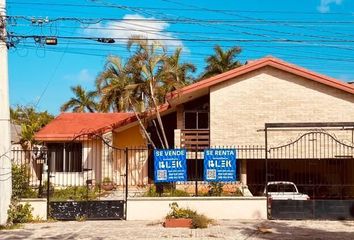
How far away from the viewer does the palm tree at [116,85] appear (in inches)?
982

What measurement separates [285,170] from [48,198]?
11926 mm

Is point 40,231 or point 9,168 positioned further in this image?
point 9,168

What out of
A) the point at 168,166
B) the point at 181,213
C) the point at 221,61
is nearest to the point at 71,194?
the point at 168,166

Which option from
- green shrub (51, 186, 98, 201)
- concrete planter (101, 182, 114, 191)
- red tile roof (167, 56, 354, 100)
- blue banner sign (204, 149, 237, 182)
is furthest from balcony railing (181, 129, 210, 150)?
blue banner sign (204, 149, 237, 182)

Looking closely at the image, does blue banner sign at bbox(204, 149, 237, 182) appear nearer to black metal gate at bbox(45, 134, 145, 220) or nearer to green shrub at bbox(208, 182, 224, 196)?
green shrub at bbox(208, 182, 224, 196)

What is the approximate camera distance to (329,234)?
46.0 feet

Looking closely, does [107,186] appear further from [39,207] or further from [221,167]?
[221,167]

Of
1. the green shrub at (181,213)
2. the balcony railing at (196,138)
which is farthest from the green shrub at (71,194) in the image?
the balcony railing at (196,138)

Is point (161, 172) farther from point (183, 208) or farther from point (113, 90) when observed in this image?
point (113, 90)

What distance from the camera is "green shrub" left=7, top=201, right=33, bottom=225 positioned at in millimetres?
15930

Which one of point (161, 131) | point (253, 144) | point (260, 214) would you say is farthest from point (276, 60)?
point (260, 214)

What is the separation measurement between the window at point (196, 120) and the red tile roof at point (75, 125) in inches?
144

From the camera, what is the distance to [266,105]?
23500 millimetres

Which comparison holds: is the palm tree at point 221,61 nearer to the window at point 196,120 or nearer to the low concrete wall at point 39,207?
the window at point 196,120
